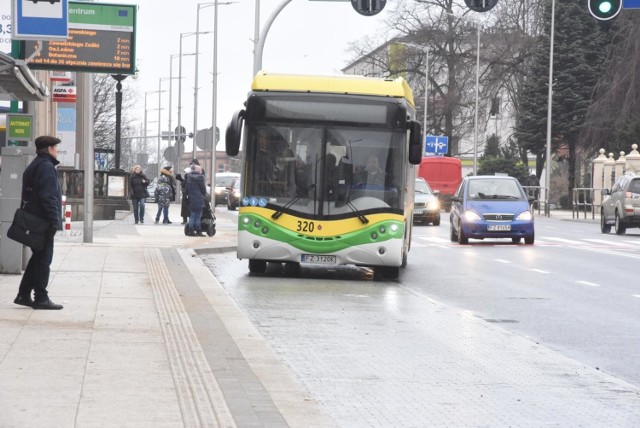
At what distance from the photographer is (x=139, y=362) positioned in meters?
9.94

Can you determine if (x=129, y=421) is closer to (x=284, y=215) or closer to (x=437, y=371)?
(x=437, y=371)

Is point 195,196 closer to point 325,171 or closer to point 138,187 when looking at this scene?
point 138,187

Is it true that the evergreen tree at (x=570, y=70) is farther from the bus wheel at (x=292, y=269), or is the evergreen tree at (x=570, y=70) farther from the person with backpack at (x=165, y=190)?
the bus wheel at (x=292, y=269)

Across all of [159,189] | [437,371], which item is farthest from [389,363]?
[159,189]

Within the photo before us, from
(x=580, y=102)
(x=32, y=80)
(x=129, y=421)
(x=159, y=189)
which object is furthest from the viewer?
(x=580, y=102)

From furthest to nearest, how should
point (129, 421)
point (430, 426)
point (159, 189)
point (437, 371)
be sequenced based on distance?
point (159, 189)
point (437, 371)
point (430, 426)
point (129, 421)

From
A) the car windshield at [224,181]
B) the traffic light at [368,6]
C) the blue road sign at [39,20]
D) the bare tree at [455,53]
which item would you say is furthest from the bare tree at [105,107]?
the blue road sign at [39,20]

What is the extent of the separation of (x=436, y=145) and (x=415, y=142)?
2330 inches

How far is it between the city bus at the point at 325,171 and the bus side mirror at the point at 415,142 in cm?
1

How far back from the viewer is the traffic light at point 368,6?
90.0 ft

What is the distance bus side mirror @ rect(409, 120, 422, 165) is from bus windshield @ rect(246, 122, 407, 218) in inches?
5.2

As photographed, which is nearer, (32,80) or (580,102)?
(32,80)

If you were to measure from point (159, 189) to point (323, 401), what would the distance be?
33.1m

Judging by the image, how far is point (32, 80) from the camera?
15453mm
